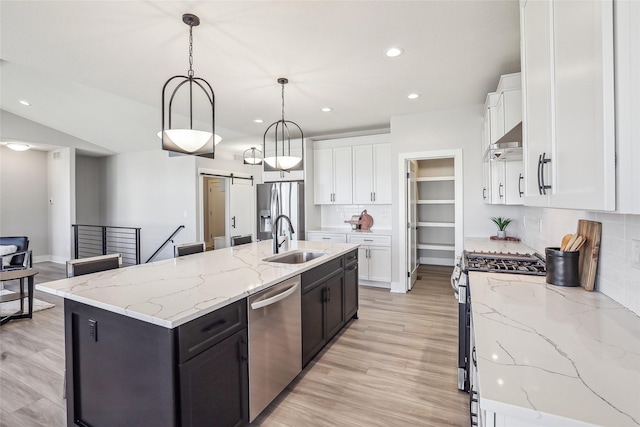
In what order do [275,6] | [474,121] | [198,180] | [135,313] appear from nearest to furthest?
[135,313] < [275,6] < [474,121] < [198,180]

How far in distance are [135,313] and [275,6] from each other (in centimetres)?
207

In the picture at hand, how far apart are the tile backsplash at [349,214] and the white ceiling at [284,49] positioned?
70.1 inches

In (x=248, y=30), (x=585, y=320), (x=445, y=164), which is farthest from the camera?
(x=445, y=164)

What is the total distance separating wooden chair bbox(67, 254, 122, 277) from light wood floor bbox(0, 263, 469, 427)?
926mm

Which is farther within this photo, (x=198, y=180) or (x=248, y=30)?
(x=198, y=180)

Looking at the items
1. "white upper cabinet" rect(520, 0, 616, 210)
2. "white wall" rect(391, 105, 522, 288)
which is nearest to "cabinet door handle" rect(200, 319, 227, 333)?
"white upper cabinet" rect(520, 0, 616, 210)

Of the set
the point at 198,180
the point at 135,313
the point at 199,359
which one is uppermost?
the point at 198,180

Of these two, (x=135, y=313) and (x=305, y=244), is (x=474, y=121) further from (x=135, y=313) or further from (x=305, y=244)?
(x=135, y=313)

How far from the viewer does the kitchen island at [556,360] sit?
72 centimetres

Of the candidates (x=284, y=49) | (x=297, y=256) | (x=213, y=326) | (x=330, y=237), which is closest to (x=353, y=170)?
(x=330, y=237)

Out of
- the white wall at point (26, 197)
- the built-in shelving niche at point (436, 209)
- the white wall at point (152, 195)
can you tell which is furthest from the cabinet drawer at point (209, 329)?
the white wall at point (26, 197)

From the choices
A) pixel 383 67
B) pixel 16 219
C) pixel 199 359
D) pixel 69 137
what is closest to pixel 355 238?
pixel 383 67

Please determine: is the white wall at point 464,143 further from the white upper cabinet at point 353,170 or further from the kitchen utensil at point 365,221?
the kitchen utensil at point 365,221

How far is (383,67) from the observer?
3006 millimetres
